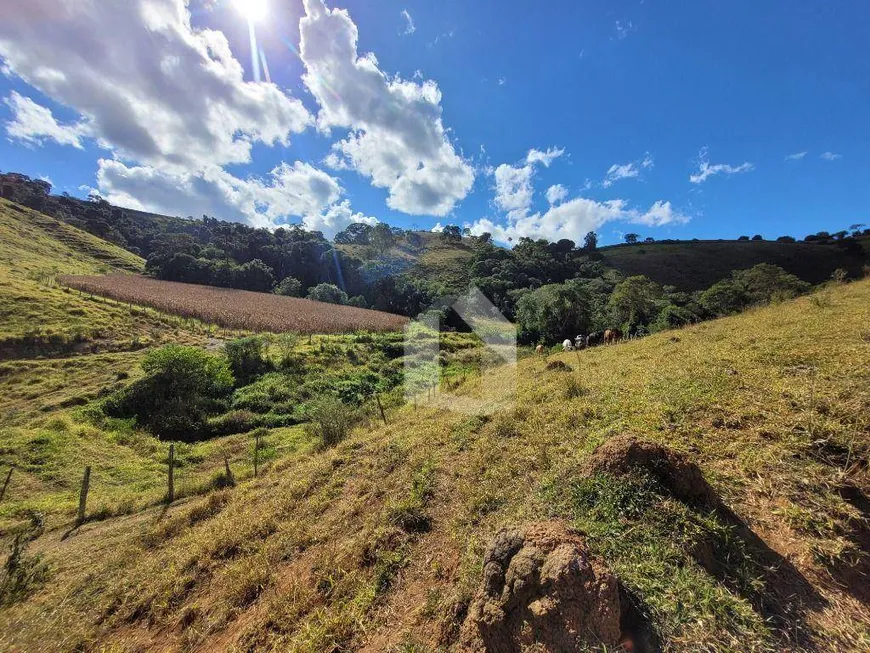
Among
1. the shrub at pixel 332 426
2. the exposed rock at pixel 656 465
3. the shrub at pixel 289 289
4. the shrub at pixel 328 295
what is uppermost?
the shrub at pixel 289 289

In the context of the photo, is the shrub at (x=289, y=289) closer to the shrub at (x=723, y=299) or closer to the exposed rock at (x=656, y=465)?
the shrub at (x=723, y=299)

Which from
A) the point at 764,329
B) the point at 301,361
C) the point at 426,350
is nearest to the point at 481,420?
the point at 764,329

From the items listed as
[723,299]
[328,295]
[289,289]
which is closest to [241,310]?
[328,295]

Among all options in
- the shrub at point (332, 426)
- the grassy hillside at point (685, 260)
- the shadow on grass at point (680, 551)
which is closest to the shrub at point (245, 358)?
the shrub at point (332, 426)

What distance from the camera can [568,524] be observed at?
3.34m

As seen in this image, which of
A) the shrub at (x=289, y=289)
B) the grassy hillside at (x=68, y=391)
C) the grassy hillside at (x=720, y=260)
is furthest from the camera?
the shrub at (x=289, y=289)

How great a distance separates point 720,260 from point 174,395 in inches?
3281

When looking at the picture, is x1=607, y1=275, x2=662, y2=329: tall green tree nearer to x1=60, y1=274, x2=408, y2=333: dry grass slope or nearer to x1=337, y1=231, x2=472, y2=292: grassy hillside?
x1=60, y1=274, x2=408, y2=333: dry grass slope

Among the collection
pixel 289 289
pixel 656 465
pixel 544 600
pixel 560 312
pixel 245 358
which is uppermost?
pixel 289 289

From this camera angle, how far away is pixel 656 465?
3486 millimetres

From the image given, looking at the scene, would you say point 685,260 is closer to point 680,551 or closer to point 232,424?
point 232,424

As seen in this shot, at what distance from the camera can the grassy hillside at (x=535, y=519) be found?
2637 mm

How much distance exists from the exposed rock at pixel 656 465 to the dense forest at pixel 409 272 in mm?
24658

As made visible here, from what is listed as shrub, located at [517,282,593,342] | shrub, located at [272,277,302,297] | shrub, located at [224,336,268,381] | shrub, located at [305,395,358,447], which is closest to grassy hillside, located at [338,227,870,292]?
shrub, located at [272,277,302,297]
